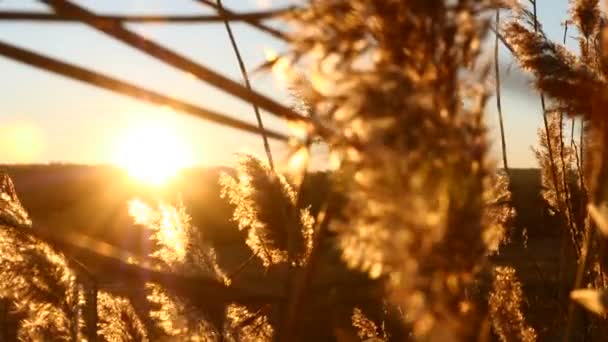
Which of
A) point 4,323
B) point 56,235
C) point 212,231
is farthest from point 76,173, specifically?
point 56,235

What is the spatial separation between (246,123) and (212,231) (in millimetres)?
14371

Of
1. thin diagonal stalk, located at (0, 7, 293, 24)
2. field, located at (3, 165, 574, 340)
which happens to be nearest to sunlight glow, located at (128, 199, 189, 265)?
thin diagonal stalk, located at (0, 7, 293, 24)

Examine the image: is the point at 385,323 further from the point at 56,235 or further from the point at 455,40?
the point at 455,40

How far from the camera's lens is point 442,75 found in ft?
1.87

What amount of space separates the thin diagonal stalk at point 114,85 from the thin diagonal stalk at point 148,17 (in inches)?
1.7

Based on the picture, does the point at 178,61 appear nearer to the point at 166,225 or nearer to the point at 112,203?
the point at 166,225

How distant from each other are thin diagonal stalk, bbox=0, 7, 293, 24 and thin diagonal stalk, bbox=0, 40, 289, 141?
1.7 inches

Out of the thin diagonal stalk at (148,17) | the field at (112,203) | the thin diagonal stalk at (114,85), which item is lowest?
the thin diagonal stalk at (114,85)

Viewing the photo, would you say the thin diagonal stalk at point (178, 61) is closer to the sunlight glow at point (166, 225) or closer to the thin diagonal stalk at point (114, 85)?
the thin diagonal stalk at point (114, 85)

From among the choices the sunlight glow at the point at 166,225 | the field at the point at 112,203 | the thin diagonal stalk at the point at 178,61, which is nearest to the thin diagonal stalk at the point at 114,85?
the thin diagonal stalk at the point at 178,61

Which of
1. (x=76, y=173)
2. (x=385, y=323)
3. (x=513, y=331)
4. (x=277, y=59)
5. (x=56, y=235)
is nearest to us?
(x=277, y=59)

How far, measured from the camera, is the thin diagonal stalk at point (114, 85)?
2.16 ft

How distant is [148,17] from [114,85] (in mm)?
109

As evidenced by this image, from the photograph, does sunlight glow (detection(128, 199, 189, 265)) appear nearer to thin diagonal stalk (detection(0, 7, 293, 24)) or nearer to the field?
thin diagonal stalk (detection(0, 7, 293, 24))
